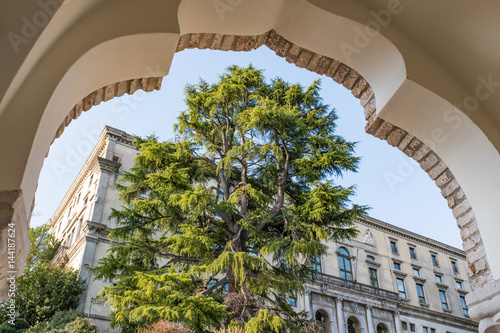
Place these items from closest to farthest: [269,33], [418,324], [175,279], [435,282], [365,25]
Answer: [365,25]
[269,33]
[175,279]
[418,324]
[435,282]

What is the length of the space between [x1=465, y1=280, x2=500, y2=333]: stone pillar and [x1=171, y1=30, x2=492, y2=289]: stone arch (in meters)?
0.13

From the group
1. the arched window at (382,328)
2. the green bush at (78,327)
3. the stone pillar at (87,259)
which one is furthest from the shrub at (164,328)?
the arched window at (382,328)

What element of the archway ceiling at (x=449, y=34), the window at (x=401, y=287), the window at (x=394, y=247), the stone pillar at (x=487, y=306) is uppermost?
the window at (x=394, y=247)

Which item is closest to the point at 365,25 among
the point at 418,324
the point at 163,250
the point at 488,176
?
the point at 488,176

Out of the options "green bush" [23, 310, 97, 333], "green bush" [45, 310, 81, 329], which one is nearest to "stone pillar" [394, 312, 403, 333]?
"green bush" [23, 310, 97, 333]

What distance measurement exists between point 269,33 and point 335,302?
65.3ft

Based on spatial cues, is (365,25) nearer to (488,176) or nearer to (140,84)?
(488,176)

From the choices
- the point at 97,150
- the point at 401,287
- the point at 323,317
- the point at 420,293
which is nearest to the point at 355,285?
the point at 323,317

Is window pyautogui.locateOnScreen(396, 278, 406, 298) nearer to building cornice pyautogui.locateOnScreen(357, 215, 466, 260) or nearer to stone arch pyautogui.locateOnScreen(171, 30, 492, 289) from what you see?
building cornice pyautogui.locateOnScreen(357, 215, 466, 260)

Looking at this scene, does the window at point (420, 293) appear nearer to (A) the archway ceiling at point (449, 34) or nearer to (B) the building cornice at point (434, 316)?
(B) the building cornice at point (434, 316)

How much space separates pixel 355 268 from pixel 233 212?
14855mm

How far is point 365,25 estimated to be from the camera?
282cm

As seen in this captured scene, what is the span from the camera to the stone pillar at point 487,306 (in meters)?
2.58

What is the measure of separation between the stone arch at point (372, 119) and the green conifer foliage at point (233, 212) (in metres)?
5.92
